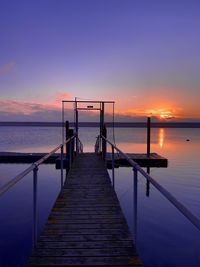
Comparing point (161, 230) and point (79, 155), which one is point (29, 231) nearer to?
point (161, 230)

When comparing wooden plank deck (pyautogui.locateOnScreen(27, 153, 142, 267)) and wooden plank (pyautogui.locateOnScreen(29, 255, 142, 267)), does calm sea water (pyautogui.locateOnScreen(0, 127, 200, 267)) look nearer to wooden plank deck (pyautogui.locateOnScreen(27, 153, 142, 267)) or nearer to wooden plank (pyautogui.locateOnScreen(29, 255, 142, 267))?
wooden plank deck (pyautogui.locateOnScreen(27, 153, 142, 267))

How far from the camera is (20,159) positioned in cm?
2073

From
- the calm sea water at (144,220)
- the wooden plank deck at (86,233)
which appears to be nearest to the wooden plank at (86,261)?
the wooden plank deck at (86,233)

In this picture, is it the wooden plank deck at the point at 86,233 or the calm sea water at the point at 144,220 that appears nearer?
the wooden plank deck at the point at 86,233

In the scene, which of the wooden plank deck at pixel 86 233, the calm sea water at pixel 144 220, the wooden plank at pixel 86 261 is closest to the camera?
the wooden plank at pixel 86 261

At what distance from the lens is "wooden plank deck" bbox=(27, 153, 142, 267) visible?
3959 millimetres

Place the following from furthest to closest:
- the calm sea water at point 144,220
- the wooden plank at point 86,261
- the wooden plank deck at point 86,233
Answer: the calm sea water at point 144,220, the wooden plank deck at point 86,233, the wooden plank at point 86,261

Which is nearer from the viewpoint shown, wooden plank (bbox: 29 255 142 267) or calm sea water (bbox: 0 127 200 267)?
wooden plank (bbox: 29 255 142 267)

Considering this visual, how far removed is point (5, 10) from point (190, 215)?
14940 mm

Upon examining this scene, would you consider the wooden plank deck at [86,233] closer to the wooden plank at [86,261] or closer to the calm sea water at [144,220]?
the wooden plank at [86,261]

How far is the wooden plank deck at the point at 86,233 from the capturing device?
13.0ft

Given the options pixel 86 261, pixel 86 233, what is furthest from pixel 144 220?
pixel 86 261

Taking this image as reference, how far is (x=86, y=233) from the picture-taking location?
4.89 meters

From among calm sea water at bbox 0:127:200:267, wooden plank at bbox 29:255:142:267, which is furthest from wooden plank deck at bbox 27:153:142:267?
calm sea water at bbox 0:127:200:267
